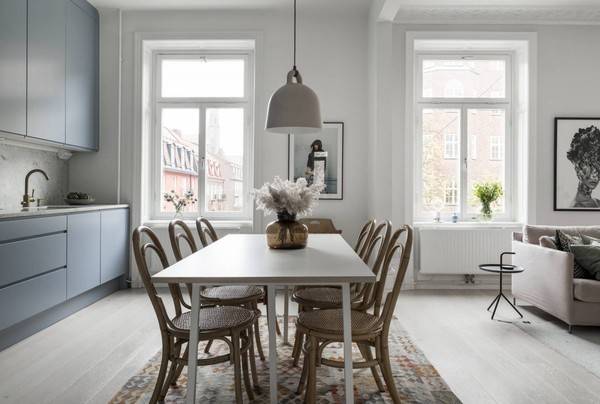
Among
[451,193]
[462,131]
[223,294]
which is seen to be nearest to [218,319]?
[223,294]

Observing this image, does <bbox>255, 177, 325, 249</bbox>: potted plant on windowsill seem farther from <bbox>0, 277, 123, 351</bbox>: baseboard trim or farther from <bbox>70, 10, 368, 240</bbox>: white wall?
<bbox>70, 10, 368, 240</bbox>: white wall

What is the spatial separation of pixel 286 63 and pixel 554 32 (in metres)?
3.02

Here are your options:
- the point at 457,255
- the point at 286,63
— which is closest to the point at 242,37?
the point at 286,63

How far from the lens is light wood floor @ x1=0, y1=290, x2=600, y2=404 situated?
228cm

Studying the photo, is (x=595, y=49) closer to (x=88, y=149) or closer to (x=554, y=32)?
(x=554, y=32)

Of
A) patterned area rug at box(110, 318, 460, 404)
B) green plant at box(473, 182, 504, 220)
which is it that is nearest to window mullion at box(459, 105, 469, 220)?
green plant at box(473, 182, 504, 220)

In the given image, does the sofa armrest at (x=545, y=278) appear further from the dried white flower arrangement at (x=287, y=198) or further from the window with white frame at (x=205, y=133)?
the window with white frame at (x=205, y=133)

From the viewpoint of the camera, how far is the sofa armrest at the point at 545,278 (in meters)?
3.25

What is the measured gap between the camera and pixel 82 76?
172 inches

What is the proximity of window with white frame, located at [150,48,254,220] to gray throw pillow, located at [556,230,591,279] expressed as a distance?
10.4 feet

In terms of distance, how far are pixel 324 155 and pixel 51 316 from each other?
3.03 metres

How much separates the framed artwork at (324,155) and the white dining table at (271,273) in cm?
241

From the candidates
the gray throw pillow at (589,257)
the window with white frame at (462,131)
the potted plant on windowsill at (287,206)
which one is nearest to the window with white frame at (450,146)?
the window with white frame at (462,131)

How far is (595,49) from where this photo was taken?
477 cm
